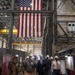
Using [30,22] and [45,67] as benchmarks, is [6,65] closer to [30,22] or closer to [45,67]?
[45,67]

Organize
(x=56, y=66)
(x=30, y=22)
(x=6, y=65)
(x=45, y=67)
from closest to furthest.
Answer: (x=6, y=65) < (x=56, y=66) < (x=45, y=67) < (x=30, y=22)

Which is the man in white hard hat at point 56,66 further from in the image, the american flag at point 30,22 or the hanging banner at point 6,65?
the hanging banner at point 6,65

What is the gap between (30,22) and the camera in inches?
693

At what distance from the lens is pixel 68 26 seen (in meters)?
20.0

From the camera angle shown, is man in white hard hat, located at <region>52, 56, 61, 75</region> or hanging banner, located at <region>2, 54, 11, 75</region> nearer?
hanging banner, located at <region>2, 54, 11, 75</region>

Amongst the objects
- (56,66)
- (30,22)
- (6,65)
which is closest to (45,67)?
(56,66)

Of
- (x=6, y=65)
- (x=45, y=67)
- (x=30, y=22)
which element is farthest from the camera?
(x=30, y=22)

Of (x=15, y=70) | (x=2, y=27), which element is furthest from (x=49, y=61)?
(x=2, y=27)

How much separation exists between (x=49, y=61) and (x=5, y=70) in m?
→ 4.04

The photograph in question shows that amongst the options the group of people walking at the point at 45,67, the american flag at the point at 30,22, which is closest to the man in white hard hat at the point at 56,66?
the group of people walking at the point at 45,67

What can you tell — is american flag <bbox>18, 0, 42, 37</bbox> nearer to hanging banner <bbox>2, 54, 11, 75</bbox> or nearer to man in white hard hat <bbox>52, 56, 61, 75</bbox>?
man in white hard hat <bbox>52, 56, 61, 75</bbox>

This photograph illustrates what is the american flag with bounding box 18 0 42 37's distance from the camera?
17328mm

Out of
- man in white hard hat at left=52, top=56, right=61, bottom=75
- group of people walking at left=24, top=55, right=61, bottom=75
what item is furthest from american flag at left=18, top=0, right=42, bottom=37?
man in white hard hat at left=52, top=56, right=61, bottom=75

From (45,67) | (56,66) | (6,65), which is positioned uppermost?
(6,65)
